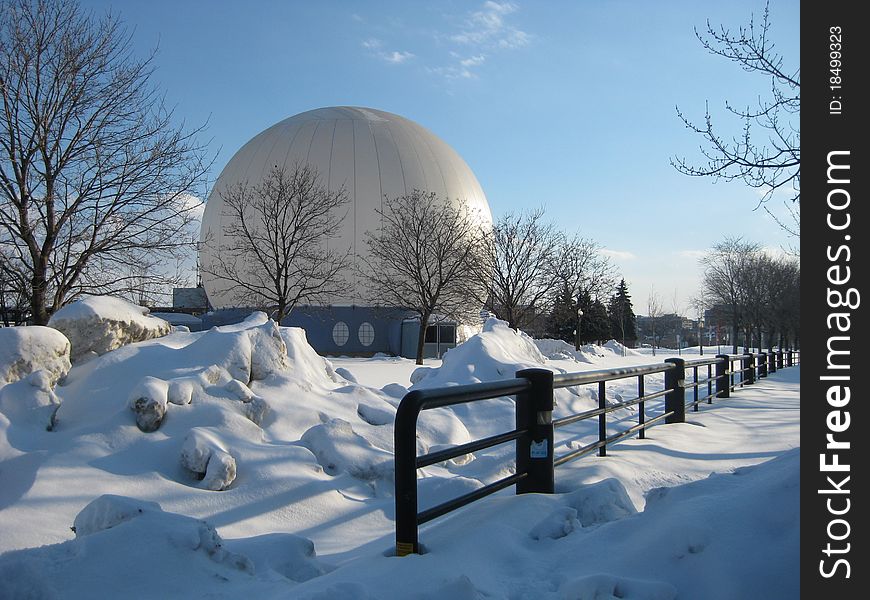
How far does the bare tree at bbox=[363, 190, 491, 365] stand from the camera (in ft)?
106

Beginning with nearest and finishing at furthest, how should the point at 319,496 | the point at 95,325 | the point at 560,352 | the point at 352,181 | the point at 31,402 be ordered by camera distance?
the point at 319,496, the point at 31,402, the point at 95,325, the point at 352,181, the point at 560,352

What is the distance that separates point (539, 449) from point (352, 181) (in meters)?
34.6

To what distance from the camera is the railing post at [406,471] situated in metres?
3.31

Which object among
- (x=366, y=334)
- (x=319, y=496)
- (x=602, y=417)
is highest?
(x=366, y=334)

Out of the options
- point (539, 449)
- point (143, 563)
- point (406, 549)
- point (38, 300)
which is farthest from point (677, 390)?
point (38, 300)

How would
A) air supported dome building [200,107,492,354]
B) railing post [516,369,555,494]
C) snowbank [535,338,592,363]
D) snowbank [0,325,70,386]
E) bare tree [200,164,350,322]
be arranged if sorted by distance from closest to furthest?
railing post [516,369,555,494] → snowbank [0,325,70,386] → bare tree [200,164,350,322] → snowbank [535,338,592,363] → air supported dome building [200,107,492,354]

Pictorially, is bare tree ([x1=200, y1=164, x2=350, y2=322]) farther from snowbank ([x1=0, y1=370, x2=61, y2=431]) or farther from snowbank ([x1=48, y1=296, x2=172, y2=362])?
snowbank ([x1=0, y1=370, x2=61, y2=431])

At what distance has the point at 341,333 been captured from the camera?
124 ft

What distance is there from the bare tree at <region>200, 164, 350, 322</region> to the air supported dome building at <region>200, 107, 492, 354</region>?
32.2 inches

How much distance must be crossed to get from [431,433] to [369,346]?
3000 centimetres

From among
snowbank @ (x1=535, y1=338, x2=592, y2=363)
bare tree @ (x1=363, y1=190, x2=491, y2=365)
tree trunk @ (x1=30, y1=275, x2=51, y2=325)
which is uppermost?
bare tree @ (x1=363, y1=190, x2=491, y2=365)

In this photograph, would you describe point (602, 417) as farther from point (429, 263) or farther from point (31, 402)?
point (429, 263)

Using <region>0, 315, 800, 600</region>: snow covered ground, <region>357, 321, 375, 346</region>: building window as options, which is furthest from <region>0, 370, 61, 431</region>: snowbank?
<region>357, 321, 375, 346</region>: building window
